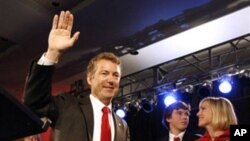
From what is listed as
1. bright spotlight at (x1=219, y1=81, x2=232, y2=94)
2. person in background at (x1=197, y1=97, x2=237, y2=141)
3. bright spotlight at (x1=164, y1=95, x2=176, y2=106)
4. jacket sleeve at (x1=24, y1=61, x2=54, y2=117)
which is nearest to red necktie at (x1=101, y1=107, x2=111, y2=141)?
jacket sleeve at (x1=24, y1=61, x2=54, y2=117)

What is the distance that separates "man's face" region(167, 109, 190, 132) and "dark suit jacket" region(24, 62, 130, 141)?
1673mm

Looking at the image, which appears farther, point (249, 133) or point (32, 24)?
point (32, 24)

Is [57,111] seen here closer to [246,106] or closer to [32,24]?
[32,24]

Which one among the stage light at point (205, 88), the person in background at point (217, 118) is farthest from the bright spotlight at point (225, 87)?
the person in background at point (217, 118)

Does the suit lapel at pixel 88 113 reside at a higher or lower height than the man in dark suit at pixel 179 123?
lower

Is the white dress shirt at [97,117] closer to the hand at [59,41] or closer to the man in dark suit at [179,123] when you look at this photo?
the hand at [59,41]

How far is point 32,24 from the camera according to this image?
4.09 m

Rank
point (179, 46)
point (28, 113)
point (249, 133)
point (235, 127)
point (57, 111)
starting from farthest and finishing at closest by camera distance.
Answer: point (179, 46), point (235, 127), point (249, 133), point (57, 111), point (28, 113)

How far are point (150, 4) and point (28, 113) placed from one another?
3.11m

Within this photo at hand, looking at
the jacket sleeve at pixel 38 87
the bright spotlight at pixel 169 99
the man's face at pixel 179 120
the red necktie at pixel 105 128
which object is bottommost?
the red necktie at pixel 105 128

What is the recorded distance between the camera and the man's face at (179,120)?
132 inches

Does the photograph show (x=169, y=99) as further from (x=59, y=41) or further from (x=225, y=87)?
(x=59, y=41)

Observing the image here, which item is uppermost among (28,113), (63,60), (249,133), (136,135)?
(63,60)

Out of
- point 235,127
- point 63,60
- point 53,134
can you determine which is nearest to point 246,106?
point 63,60
